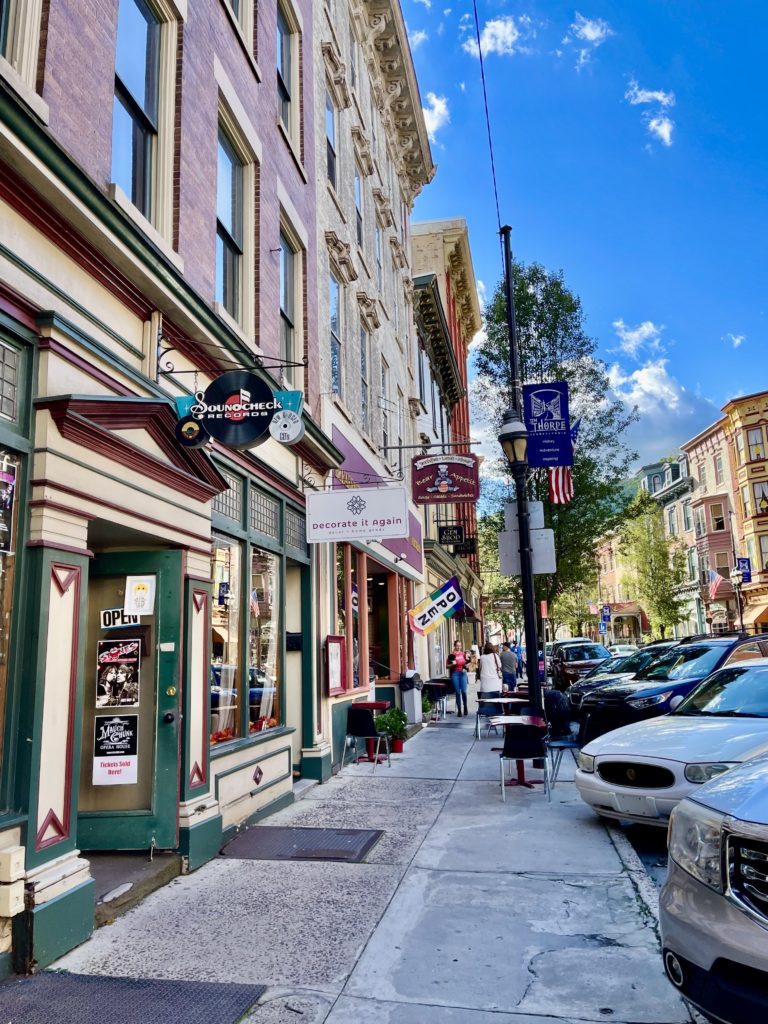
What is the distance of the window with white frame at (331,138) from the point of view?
569 inches

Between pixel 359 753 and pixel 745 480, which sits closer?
pixel 359 753

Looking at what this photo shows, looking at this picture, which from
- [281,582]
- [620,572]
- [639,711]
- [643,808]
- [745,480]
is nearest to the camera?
[643,808]

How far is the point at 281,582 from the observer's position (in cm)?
977

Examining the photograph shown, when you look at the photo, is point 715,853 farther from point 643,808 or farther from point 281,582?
point 281,582

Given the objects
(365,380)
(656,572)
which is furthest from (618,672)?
(656,572)

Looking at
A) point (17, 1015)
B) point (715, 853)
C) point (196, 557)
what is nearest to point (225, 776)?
point (196, 557)

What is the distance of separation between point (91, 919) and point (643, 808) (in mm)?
4510

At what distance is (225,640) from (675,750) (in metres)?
4.34

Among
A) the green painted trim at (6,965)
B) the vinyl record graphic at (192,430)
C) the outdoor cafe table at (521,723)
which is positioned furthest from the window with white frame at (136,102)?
the outdoor cafe table at (521,723)

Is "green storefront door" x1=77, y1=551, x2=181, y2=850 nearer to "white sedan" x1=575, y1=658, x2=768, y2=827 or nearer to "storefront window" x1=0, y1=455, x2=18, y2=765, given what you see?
"storefront window" x1=0, y1=455, x2=18, y2=765

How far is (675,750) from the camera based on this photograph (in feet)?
22.5

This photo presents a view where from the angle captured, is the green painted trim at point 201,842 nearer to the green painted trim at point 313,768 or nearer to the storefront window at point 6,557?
the storefront window at point 6,557

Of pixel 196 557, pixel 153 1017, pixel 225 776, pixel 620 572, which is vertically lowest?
pixel 153 1017

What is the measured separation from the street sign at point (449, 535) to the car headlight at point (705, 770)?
21199 mm
